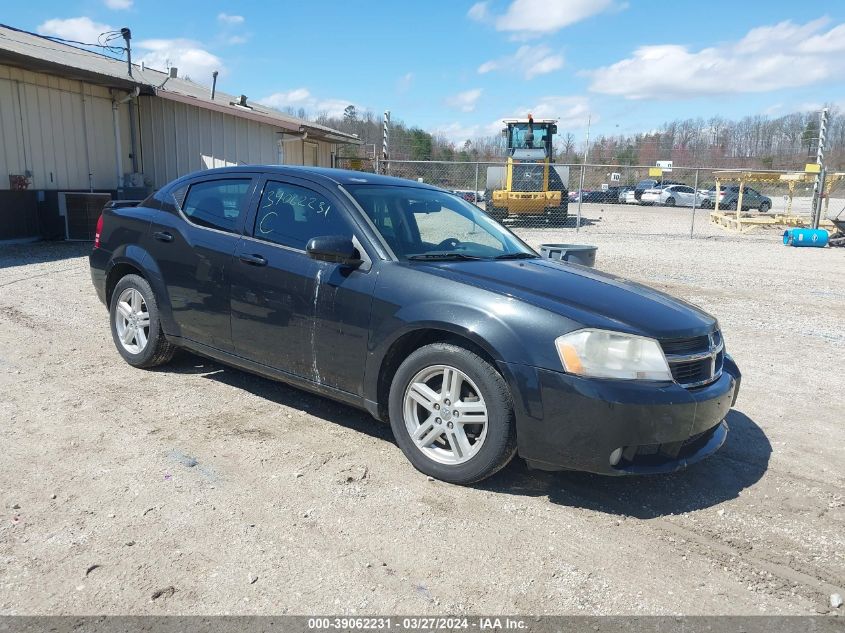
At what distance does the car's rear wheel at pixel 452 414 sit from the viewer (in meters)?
3.23

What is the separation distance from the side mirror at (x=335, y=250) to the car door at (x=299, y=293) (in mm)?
48

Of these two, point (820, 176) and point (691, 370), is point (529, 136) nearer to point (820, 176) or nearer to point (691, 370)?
point (820, 176)

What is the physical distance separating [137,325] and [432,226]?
265 centimetres

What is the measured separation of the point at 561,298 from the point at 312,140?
18.2 meters

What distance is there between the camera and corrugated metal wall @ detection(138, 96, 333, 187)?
54.6ft

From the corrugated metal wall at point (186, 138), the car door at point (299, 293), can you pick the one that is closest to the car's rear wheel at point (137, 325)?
the car door at point (299, 293)

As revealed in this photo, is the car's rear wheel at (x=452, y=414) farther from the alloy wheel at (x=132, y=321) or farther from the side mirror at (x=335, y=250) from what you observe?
the alloy wheel at (x=132, y=321)

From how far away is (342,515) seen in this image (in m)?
3.13

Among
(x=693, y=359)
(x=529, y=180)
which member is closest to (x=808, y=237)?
(x=529, y=180)

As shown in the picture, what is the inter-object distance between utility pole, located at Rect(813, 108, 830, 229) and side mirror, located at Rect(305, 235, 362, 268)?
1845cm

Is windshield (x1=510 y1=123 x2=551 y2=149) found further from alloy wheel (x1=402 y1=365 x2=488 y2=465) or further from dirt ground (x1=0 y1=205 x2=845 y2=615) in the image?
alloy wheel (x1=402 y1=365 x2=488 y2=465)

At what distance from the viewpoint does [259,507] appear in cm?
317

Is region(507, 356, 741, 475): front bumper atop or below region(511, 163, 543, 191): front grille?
below

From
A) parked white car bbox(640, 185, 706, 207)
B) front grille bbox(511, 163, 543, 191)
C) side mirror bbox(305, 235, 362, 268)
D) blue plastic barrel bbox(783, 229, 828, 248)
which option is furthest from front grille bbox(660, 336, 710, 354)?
parked white car bbox(640, 185, 706, 207)
